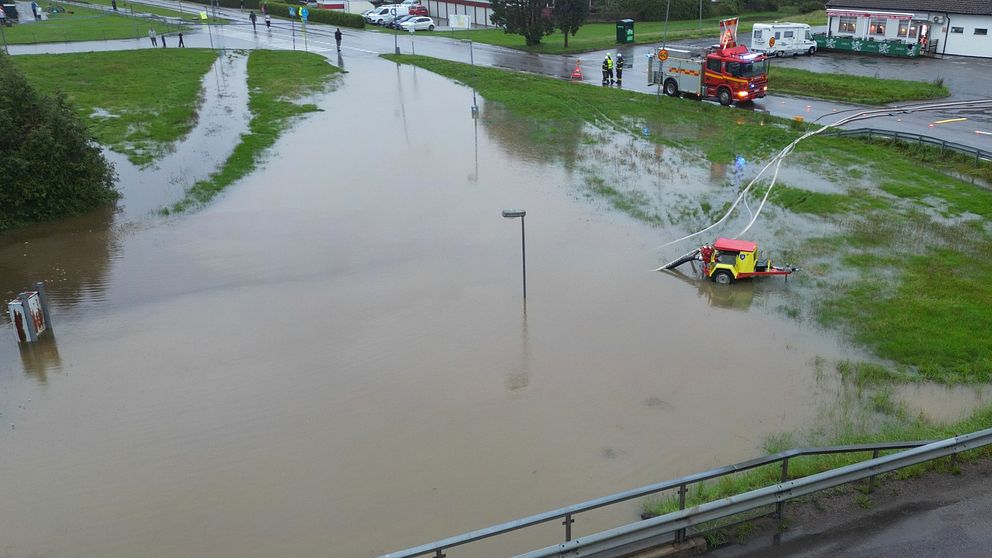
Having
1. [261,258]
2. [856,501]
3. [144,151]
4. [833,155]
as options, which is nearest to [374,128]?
[144,151]

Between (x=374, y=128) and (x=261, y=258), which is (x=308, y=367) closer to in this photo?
(x=261, y=258)

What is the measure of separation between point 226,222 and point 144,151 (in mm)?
9776

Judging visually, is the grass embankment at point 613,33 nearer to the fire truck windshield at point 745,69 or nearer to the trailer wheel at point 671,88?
the trailer wheel at point 671,88

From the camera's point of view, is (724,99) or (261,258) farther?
(724,99)

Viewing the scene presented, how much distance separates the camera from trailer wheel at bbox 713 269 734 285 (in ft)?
64.4

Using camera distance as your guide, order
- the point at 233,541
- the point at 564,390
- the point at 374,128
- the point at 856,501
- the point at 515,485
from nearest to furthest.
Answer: the point at 856,501
the point at 233,541
the point at 515,485
the point at 564,390
the point at 374,128

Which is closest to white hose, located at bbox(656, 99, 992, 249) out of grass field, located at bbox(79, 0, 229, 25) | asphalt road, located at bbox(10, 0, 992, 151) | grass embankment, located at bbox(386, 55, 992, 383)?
grass embankment, located at bbox(386, 55, 992, 383)

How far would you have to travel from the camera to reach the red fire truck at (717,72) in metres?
37.4

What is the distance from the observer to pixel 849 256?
2059 cm

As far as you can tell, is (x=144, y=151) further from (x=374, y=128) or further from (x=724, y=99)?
(x=724, y=99)

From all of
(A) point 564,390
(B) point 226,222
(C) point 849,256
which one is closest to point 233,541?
(A) point 564,390

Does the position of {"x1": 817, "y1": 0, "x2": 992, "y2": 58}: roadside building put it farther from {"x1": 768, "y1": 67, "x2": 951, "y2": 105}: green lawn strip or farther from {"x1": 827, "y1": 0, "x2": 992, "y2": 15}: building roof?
→ {"x1": 768, "y1": 67, "x2": 951, "y2": 105}: green lawn strip

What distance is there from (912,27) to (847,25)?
13.3 ft

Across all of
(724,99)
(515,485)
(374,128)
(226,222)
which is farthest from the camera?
(724,99)
